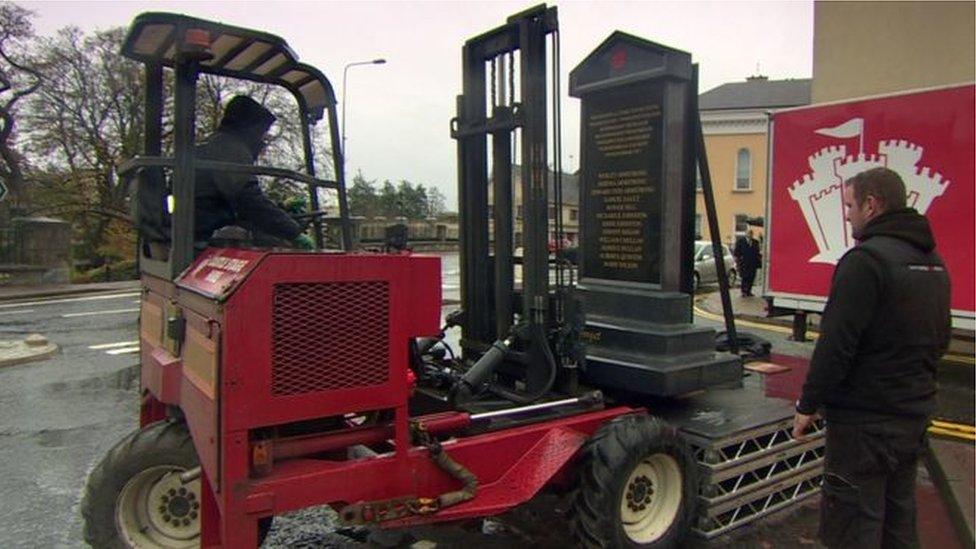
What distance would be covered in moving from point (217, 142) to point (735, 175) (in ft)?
143

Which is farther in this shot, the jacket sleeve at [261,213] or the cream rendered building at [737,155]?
the cream rendered building at [737,155]

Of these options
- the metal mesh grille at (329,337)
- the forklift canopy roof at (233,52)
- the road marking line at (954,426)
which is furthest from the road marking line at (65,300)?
the road marking line at (954,426)

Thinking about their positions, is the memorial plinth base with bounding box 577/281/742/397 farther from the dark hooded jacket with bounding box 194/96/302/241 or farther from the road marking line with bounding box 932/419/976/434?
the road marking line with bounding box 932/419/976/434

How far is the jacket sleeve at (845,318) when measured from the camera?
298 cm

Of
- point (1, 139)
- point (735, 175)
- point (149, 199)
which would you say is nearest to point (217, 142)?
point (149, 199)

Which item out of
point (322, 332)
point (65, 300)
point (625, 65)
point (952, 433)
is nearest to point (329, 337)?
point (322, 332)

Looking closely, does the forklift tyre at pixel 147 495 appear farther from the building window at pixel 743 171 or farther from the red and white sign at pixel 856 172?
the building window at pixel 743 171

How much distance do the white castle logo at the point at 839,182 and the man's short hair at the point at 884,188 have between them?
628cm

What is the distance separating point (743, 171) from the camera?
43812 millimetres

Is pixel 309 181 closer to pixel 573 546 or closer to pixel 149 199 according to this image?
pixel 149 199

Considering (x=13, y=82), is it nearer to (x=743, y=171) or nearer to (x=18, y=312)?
(x=18, y=312)

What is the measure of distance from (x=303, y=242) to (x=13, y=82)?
33.2 metres

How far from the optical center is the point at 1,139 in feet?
97.6

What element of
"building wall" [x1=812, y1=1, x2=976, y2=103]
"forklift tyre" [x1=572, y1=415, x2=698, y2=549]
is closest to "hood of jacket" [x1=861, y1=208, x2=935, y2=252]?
"forklift tyre" [x1=572, y1=415, x2=698, y2=549]
